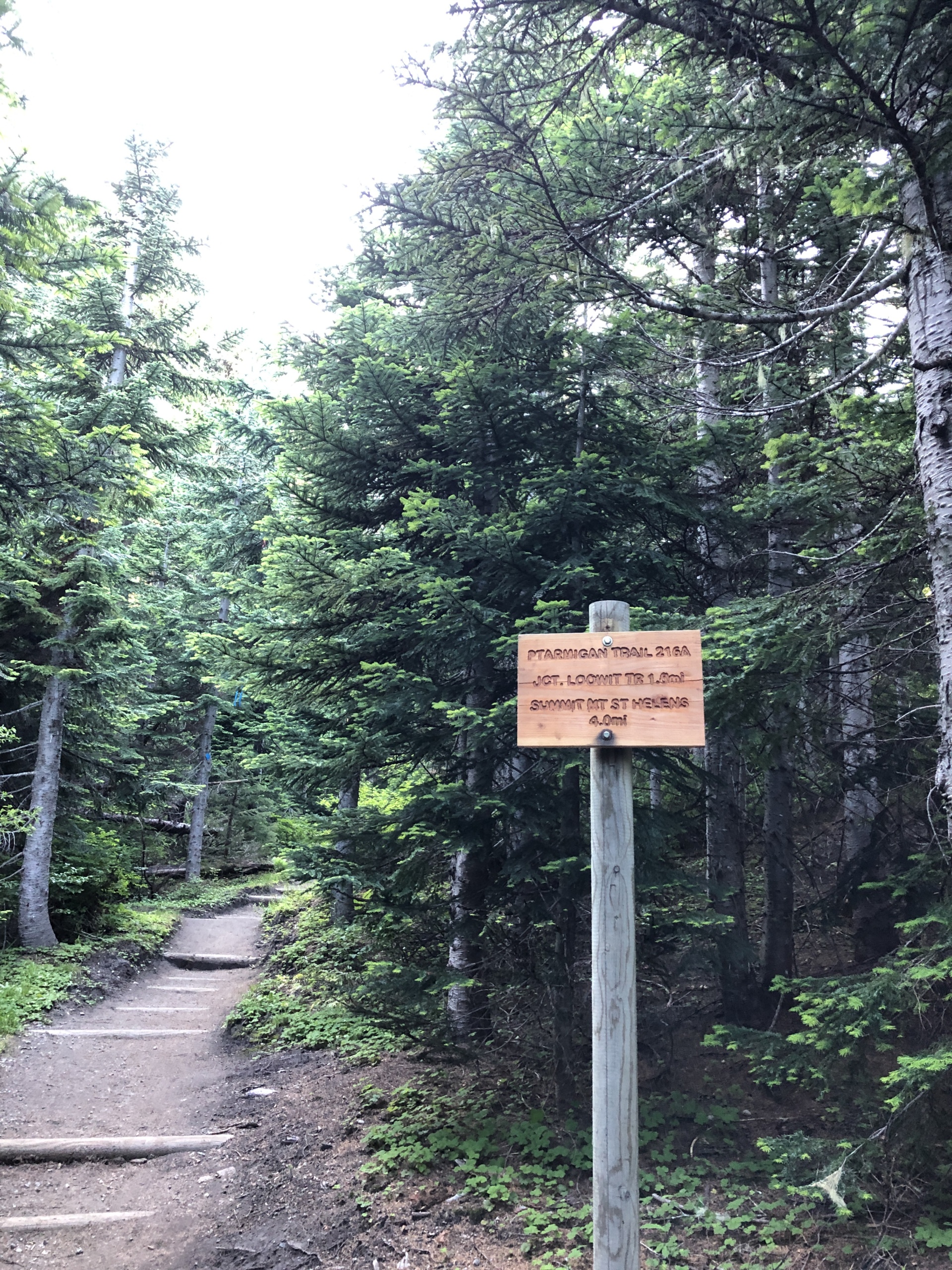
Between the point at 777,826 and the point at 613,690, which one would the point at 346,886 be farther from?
the point at 613,690

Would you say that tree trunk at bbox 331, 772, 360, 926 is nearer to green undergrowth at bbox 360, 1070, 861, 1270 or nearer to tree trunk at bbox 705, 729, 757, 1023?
green undergrowth at bbox 360, 1070, 861, 1270

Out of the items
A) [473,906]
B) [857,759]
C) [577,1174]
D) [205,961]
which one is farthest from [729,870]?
[205,961]

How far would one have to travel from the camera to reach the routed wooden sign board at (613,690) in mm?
3244

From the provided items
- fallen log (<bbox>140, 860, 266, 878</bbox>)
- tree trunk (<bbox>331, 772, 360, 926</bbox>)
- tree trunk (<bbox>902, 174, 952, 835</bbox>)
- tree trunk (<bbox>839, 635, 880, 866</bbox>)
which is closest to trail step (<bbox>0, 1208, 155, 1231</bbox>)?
tree trunk (<bbox>331, 772, 360, 926</bbox>)

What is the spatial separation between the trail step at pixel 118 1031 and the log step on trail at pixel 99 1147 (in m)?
3.14

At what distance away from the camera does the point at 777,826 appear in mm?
7605

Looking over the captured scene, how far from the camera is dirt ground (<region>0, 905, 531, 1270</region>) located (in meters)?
4.88

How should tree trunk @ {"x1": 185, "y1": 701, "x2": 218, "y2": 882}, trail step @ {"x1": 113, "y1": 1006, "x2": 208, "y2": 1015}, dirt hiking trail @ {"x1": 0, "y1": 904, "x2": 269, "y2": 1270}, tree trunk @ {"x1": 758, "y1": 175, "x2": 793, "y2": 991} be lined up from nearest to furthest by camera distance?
dirt hiking trail @ {"x1": 0, "y1": 904, "x2": 269, "y2": 1270}, tree trunk @ {"x1": 758, "y1": 175, "x2": 793, "y2": 991}, trail step @ {"x1": 113, "y1": 1006, "x2": 208, "y2": 1015}, tree trunk @ {"x1": 185, "y1": 701, "x2": 218, "y2": 882}

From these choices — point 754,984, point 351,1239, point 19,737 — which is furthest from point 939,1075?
point 19,737

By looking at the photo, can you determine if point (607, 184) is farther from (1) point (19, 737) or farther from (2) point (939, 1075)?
(1) point (19, 737)

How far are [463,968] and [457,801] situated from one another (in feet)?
5.02

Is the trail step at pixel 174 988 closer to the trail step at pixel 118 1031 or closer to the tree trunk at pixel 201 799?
the trail step at pixel 118 1031

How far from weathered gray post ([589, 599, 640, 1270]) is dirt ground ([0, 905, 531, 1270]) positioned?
83.3 inches

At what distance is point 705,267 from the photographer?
354 inches
